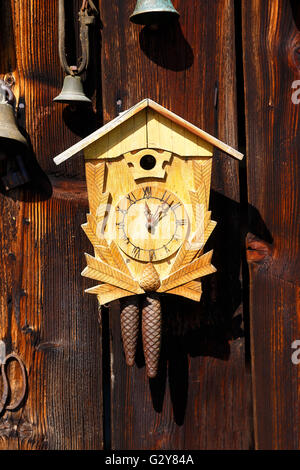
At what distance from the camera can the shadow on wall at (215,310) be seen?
1863 millimetres

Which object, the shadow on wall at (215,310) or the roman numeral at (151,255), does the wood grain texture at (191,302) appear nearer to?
the shadow on wall at (215,310)

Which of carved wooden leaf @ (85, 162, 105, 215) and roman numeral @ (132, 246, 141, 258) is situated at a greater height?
carved wooden leaf @ (85, 162, 105, 215)

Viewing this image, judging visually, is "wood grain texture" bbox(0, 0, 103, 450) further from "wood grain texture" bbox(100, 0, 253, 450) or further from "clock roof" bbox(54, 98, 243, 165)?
"clock roof" bbox(54, 98, 243, 165)

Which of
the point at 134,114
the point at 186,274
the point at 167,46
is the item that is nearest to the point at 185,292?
the point at 186,274

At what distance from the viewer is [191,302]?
1.86m

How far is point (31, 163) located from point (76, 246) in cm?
33

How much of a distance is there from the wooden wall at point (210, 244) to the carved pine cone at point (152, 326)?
0.21 m

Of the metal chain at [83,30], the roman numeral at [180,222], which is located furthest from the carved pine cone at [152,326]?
the metal chain at [83,30]

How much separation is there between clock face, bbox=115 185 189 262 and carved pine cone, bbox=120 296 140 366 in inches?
5.6

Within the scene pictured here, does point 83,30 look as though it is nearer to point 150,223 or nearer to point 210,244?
point 150,223

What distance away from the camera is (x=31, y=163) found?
189 centimetres

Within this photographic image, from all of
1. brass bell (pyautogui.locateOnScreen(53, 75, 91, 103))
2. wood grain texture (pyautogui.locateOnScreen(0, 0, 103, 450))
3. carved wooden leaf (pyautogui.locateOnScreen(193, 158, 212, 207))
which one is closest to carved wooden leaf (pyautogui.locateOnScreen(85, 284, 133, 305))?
wood grain texture (pyautogui.locateOnScreen(0, 0, 103, 450))

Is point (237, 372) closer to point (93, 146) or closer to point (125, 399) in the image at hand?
point (125, 399)

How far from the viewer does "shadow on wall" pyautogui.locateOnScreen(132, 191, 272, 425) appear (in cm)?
186
